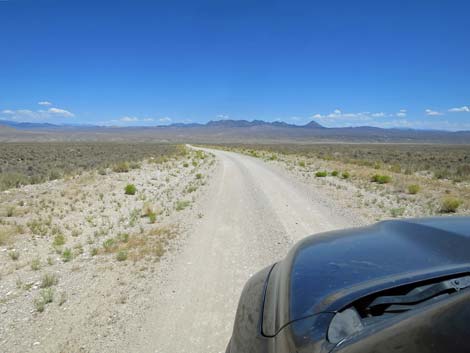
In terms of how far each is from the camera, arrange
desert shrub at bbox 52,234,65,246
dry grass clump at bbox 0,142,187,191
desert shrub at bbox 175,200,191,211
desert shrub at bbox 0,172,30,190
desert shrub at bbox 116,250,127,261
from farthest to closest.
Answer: dry grass clump at bbox 0,142,187,191
desert shrub at bbox 0,172,30,190
desert shrub at bbox 175,200,191,211
desert shrub at bbox 52,234,65,246
desert shrub at bbox 116,250,127,261

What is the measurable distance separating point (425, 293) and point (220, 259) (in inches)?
154

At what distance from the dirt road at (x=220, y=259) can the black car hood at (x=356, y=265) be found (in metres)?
1.59

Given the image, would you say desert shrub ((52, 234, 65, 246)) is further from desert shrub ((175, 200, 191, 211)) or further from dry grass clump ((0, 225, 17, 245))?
desert shrub ((175, 200, 191, 211))

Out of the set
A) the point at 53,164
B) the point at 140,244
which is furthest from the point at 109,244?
the point at 53,164

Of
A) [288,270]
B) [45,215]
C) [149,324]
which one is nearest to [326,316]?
[288,270]

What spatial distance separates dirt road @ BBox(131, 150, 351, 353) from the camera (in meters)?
3.16

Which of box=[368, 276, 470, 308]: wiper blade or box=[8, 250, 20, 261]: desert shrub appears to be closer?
box=[368, 276, 470, 308]: wiper blade

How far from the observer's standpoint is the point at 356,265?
1.83 metres

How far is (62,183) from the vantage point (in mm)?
13328

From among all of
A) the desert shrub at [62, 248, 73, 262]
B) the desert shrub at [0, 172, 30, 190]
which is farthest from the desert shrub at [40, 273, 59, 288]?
the desert shrub at [0, 172, 30, 190]

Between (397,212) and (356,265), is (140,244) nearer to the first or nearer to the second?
(356,265)

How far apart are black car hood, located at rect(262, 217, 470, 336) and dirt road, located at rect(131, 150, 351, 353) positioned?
5.21 ft

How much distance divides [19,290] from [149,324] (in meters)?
2.35

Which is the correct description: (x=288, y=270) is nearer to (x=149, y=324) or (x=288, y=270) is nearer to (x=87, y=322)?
(x=149, y=324)
